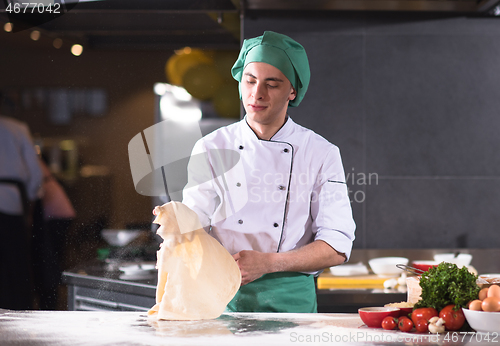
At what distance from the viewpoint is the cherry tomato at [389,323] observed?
88 centimetres

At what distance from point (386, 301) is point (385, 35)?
3.82ft

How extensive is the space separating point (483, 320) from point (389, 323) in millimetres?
162

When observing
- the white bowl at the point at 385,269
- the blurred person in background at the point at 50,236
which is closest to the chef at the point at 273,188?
the white bowl at the point at 385,269

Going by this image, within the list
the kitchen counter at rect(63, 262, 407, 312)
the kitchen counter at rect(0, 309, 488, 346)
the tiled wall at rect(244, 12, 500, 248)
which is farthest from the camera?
the tiled wall at rect(244, 12, 500, 248)

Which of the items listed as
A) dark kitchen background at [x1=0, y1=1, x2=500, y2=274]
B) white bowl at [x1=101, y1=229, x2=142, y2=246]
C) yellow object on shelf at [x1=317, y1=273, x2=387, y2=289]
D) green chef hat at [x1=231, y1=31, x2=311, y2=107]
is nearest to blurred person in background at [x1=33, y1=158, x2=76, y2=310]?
white bowl at [x1=101, y1=229, x2=142, y2=246]

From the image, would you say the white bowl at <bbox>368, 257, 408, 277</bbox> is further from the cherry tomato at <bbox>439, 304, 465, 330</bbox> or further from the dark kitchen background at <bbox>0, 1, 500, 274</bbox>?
→ the cherry tomato at <bbox>439, 304, 465, 330</bbox>

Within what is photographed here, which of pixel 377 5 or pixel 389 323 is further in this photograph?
pixel 377 5

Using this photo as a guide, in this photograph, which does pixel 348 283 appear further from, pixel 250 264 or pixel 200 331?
pixel 200 331

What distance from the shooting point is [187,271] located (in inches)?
37.9

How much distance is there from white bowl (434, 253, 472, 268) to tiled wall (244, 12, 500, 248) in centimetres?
13

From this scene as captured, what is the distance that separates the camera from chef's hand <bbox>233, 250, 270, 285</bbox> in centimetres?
107

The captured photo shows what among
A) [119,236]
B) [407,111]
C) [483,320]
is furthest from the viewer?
[119,236]

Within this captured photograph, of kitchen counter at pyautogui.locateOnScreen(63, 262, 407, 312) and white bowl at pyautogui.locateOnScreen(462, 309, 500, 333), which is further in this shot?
kitchen counter at pyautogui.locateOnScreen(63, 262, 407, 312)

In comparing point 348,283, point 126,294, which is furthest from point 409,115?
point 126,294
